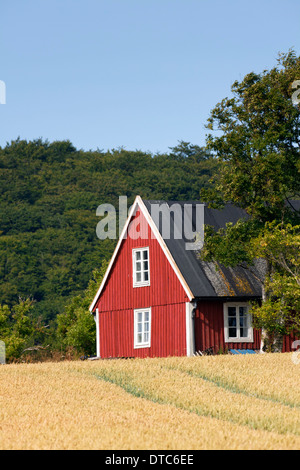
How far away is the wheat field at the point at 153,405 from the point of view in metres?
12.8

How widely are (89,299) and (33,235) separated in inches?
1595

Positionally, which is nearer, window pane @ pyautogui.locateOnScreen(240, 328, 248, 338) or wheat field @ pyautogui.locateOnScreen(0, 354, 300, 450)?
wheat field @ pyautogui.locateOnScreen(0, 354, 300, 450)

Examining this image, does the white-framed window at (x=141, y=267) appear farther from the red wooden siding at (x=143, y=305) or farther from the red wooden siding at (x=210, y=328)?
the red wooden siding at (x=210, y=328)

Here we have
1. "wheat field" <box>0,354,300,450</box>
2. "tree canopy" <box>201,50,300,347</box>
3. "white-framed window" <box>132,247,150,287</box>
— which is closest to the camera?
"wheat field" <box>0,354,300,450</box>

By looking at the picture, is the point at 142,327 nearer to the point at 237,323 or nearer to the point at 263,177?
the point at 237,323

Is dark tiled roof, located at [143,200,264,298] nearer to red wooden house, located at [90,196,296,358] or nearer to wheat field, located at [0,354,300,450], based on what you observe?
red wooden house, located at [90,196,296,358]

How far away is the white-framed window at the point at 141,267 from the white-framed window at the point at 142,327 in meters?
1.39

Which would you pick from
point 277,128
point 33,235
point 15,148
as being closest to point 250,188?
point 277,128

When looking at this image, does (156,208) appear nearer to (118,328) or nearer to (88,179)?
(118,328)

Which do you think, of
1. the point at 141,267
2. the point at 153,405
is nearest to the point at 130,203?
the point at 141,267

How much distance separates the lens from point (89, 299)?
5616cm

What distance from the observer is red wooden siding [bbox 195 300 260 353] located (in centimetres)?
3431

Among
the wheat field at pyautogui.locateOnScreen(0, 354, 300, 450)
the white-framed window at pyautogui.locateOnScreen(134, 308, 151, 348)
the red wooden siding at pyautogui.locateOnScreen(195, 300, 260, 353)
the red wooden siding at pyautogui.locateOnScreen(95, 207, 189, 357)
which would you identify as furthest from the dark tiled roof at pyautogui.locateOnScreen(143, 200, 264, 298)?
the wheat field at pyautogui.locateOnScreen(0, 354, 300, 450)

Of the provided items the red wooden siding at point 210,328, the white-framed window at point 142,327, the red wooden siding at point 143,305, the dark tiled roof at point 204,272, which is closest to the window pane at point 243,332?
the red wooden siding at point 210,328
